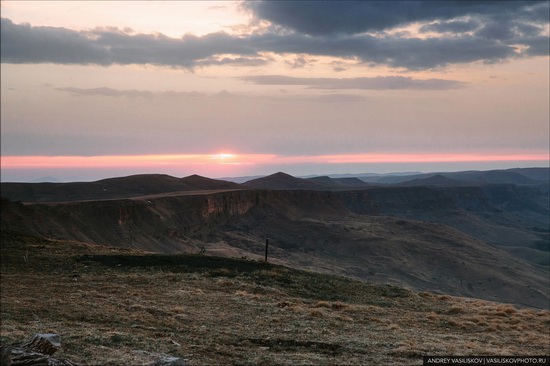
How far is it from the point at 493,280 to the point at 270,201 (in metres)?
48.4

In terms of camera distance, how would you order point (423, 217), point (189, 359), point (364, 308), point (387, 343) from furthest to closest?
point (423, 217), point (364, 308), point (387, 343), point (189, 359)

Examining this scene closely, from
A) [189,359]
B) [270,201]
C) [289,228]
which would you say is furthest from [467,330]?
[270,201]

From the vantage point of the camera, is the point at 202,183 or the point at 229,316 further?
the point at 202,183

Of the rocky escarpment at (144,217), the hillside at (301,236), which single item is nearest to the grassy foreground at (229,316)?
the rocky escarpment at (144,217)

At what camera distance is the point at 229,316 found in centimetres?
1903

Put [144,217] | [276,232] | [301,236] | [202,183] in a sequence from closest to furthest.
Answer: [144,217] → [301,236] → [276,232] → [202,183]

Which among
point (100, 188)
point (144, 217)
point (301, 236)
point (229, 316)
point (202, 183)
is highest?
point (202, 183)

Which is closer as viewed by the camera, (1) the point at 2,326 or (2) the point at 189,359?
(2) the point at 189,359

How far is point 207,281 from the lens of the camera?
27078 millimetres

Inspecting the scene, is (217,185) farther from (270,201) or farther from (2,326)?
(2,326)

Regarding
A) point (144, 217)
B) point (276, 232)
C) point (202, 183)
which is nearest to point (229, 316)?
point (144, 217)

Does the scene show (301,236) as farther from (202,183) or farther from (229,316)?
(229,316)

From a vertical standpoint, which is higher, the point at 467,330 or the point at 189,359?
the point at 189,359

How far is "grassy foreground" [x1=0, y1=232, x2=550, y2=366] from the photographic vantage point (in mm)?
13633
